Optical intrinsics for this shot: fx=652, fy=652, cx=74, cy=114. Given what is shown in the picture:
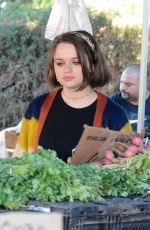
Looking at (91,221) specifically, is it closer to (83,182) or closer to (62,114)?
(83,182)

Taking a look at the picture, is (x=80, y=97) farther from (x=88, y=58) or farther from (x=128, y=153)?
(x=128, y=153)

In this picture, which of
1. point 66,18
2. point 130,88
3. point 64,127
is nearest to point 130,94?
point 130,88

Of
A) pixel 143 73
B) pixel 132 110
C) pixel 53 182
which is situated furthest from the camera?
pixel 132 110

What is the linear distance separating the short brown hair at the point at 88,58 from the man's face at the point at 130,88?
161 cm

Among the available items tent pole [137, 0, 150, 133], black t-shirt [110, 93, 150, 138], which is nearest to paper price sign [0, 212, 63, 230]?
tent pole [137, 0, 150, 133]

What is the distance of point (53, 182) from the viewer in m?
2.42

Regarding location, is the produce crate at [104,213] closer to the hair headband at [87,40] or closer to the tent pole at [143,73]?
the hair headband at [87,40]

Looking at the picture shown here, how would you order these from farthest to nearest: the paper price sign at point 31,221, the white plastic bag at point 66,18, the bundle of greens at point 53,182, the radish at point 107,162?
1. the white plastic bag at point 66,18
2. the radish at point 107,162
3. the bundle of greens at point 53,182
4. the paper price sign at point 31,221

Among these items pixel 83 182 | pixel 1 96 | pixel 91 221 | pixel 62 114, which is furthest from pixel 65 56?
pixel 1 96

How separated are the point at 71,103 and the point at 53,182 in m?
1.22

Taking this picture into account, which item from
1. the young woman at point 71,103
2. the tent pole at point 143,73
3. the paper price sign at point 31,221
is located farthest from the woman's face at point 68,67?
the paper price sign at point 31,221

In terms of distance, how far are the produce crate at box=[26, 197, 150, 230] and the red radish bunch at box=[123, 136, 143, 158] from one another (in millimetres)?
864

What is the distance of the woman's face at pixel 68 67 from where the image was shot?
137 inches

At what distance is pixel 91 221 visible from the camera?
2316 millimetres
